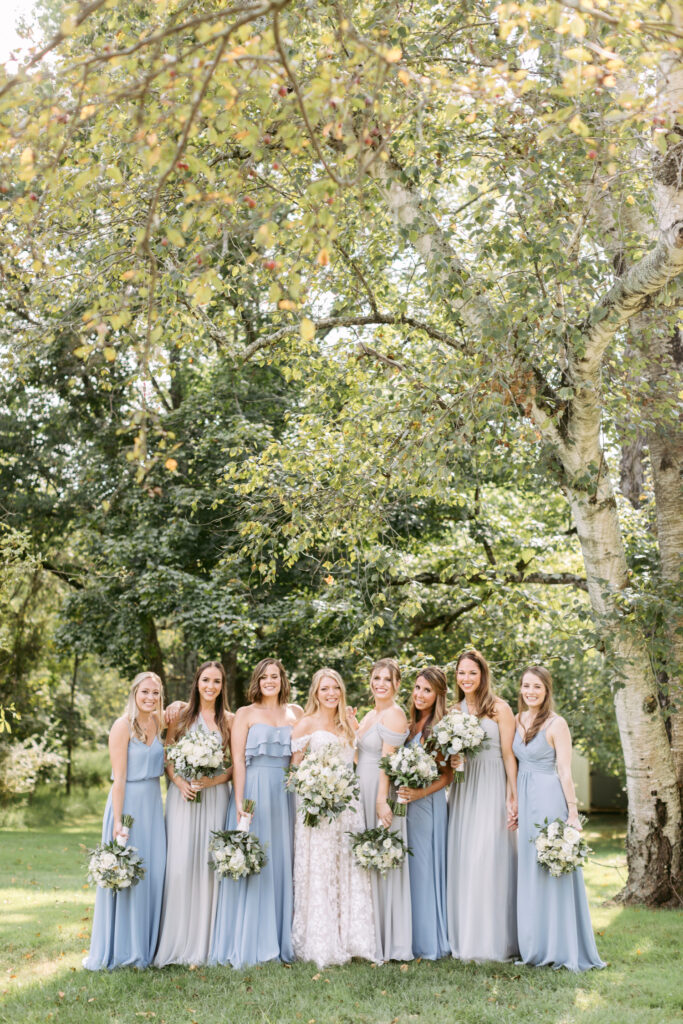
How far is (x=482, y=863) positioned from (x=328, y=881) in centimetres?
111

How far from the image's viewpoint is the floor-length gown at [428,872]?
6953 mm

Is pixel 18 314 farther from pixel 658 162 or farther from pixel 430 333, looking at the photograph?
pixel 658 162

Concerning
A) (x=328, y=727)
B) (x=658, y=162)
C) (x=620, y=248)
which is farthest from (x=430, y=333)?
(x=328, y=727)

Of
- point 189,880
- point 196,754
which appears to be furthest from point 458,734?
point 189,880

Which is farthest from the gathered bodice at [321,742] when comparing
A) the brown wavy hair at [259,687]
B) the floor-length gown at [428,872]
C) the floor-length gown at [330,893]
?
the floor-length gown at [428,872]

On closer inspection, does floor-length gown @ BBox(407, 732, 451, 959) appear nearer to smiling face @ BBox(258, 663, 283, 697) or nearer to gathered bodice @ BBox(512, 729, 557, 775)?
gathered bodice @ BBox(512, 729, 557, 775)

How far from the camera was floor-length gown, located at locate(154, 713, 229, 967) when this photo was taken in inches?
267

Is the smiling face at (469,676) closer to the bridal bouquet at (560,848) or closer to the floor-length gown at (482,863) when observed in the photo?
the floor-length gown at (482,863)

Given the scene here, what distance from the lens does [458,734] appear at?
684 centimetres

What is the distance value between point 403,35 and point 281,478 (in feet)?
14.2

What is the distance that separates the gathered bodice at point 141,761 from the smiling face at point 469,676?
2315 millimetres

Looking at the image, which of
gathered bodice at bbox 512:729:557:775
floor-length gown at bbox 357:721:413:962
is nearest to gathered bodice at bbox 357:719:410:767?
floor-length gown at bbox 357:721:413:962

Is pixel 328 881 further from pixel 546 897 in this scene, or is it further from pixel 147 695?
pixel 147 695

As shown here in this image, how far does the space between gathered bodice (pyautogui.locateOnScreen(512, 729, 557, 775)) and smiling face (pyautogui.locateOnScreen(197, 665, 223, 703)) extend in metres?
2.30
